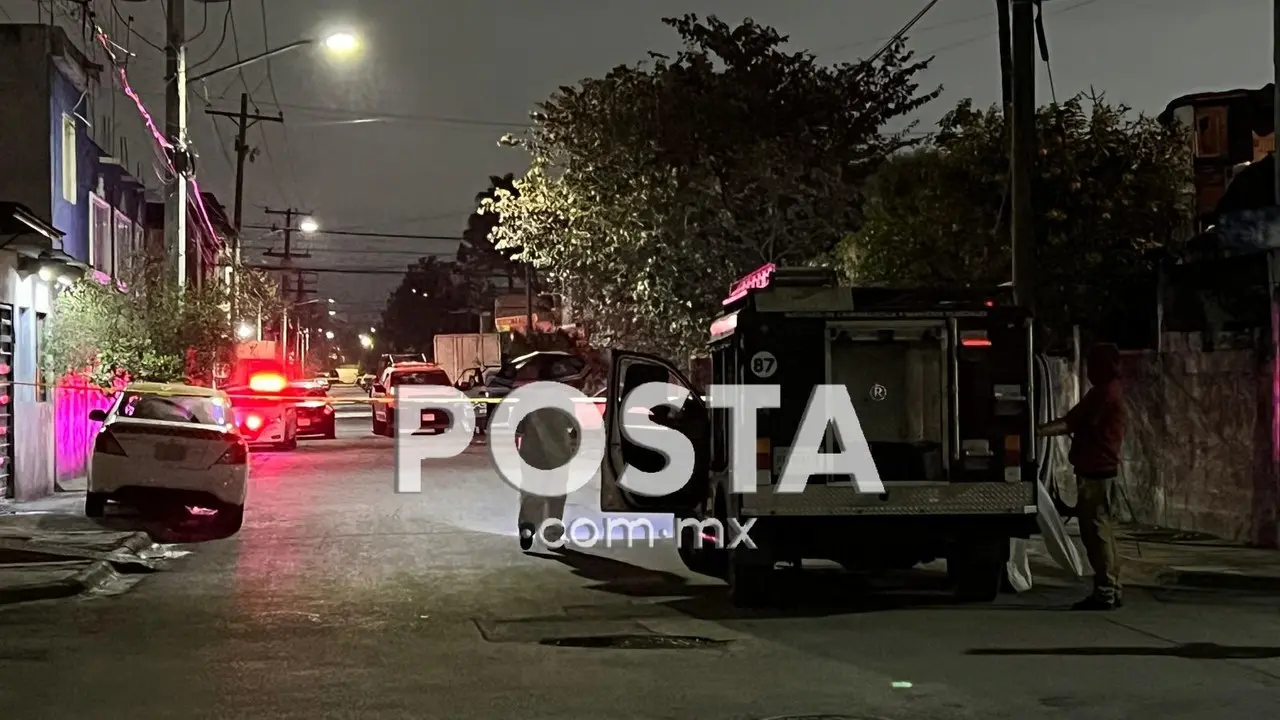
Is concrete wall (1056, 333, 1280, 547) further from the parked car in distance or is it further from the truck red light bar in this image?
the parked car in distance

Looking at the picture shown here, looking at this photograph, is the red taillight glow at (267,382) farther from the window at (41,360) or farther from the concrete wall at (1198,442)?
the concrete wall at (1198,442)

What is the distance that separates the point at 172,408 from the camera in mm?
17328

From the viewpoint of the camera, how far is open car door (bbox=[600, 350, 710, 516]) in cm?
1230

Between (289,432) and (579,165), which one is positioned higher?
(579,165)

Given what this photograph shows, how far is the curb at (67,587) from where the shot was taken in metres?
11.8

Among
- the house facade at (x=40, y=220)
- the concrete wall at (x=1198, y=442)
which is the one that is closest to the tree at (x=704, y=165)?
the house facade at (x=40, y=220)

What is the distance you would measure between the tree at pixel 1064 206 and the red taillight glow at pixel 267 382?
16.3 metres

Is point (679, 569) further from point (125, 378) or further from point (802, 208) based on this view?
point (802, 208)

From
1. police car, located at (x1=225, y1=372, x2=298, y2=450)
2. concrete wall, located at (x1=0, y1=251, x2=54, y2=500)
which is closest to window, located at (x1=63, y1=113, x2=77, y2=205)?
concrete wall, located at (x1=0, y1=251, x2=54, y2=500)

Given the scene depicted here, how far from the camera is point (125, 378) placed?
955 inches

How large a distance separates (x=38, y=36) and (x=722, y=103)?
477 inches

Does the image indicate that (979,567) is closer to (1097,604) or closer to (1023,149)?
(1097,604)

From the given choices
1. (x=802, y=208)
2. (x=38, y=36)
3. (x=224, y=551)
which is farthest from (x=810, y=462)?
(x=802, y=208)

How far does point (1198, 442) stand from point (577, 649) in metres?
8.09
